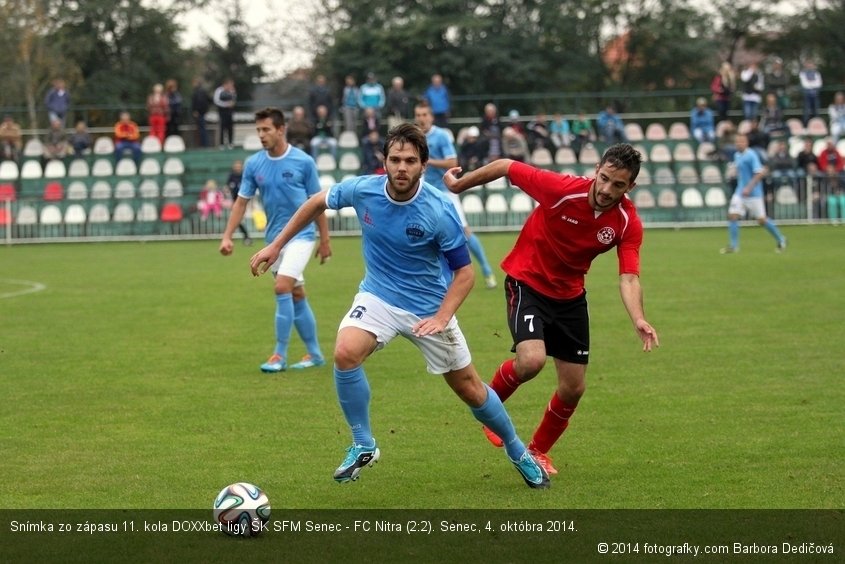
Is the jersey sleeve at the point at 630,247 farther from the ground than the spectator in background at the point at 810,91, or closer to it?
closer to it

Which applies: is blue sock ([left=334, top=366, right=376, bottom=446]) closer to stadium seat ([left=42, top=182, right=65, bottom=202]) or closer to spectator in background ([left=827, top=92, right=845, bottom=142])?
stadium seat ([left=42, top=182, right=65, bottom=202])

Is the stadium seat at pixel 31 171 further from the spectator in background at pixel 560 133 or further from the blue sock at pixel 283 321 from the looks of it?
the blue sock at pixel 283 321

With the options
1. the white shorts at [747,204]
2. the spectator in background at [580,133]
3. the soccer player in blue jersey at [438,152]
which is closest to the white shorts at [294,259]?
the soccer player in blue jersey at [438,152]

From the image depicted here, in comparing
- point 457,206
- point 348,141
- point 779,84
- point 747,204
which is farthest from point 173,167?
point 457,206

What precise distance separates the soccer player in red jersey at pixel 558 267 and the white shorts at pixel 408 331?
53cm

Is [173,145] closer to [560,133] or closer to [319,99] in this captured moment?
[319,99]

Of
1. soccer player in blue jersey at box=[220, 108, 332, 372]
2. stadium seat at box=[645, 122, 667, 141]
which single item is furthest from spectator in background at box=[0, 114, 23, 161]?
soccer player in blue jersey at box=[220, 108, 332, 372]

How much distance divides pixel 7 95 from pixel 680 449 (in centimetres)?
3500

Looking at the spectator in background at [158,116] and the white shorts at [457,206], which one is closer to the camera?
the white shorts at [457,206]

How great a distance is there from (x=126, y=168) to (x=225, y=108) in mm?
2838

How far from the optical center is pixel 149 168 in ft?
105
